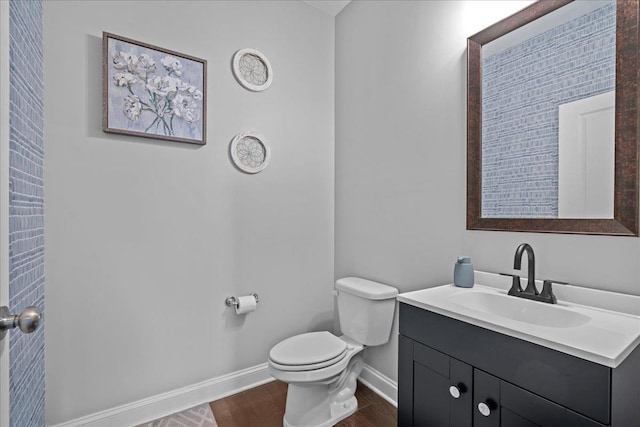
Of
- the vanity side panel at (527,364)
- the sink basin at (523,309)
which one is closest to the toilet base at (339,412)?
the vanity side panel at (527,364)

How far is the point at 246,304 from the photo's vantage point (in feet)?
6.31

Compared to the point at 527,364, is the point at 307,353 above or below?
below

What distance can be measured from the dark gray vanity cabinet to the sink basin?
0.57 feet

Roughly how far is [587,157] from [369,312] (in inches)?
48.1

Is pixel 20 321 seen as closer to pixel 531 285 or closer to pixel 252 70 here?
pixel 531 285

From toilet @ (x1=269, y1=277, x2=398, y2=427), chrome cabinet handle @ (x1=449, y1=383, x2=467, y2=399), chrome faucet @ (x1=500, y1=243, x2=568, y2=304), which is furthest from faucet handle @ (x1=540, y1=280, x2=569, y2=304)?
toilet @ (x1=269, y1=277, x2=398, y2=427)

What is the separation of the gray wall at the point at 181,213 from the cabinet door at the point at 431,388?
3.61 feet

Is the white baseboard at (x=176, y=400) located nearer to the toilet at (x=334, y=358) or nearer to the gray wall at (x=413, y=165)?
the toilet at (x=334, y=358)

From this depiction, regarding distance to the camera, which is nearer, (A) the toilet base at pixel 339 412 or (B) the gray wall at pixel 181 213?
(B) the gray wall at pixel 181 213

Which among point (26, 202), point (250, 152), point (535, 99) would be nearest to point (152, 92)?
point (250, 152)

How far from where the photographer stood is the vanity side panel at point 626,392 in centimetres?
75

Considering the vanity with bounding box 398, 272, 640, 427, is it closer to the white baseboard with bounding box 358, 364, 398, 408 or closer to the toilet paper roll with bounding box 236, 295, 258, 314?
the white baseboard with bounding box 358, 364, 398, 408

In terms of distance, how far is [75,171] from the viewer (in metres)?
1.54

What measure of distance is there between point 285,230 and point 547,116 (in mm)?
1565
